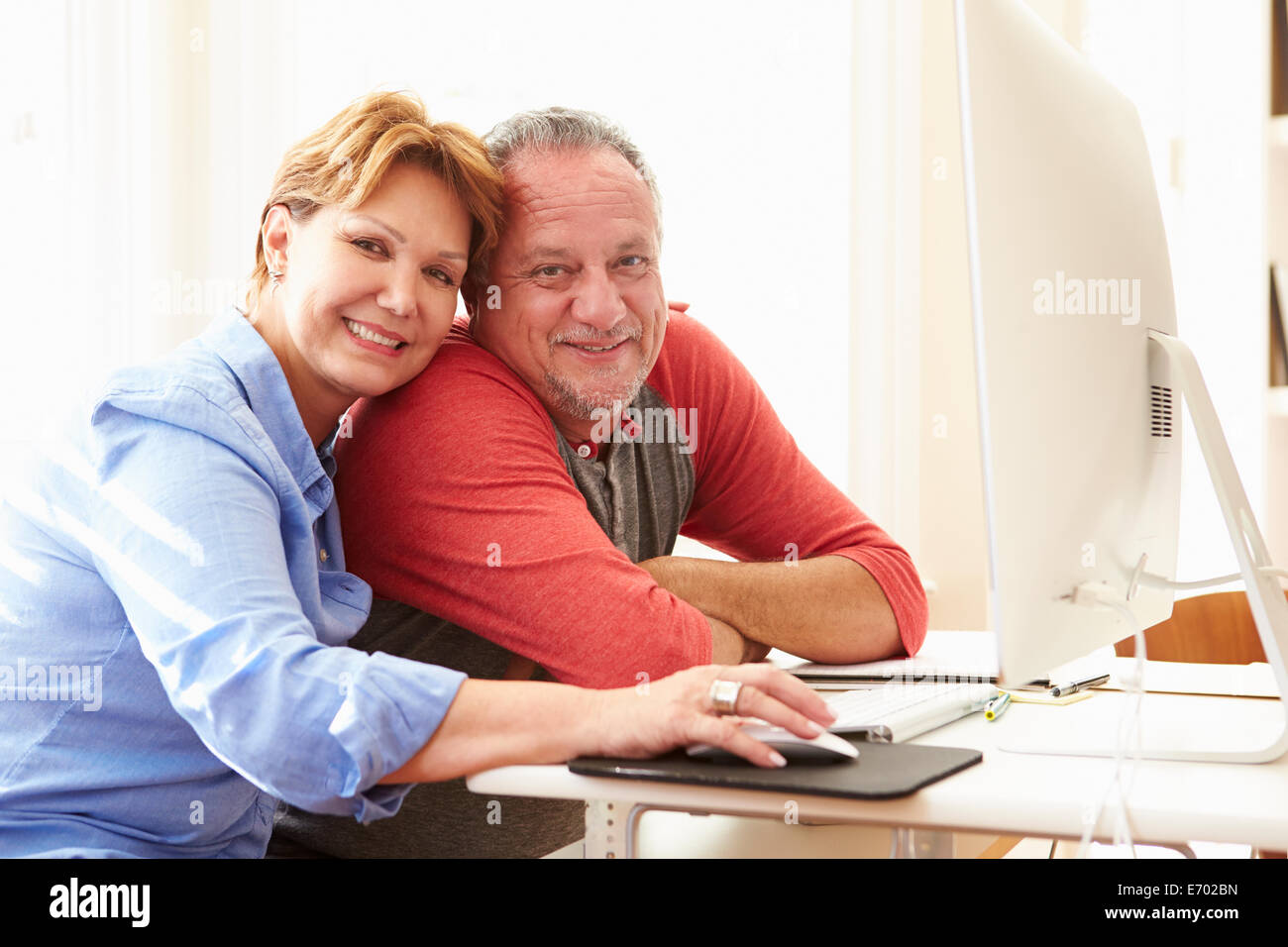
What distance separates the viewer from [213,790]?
115 cm

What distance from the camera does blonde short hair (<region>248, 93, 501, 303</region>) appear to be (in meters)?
1.26

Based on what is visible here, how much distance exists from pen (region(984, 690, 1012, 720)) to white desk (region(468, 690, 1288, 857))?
0.11 meters

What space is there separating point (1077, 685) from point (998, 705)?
0.19 meters

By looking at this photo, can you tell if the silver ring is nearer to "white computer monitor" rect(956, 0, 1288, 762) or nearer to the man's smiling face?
"white computer monitor" rect(956, 0, 1288, 762)

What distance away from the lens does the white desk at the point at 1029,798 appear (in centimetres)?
83

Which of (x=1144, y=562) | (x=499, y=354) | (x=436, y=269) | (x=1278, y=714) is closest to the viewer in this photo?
(x=1144, y=562)

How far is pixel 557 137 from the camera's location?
1491 mm

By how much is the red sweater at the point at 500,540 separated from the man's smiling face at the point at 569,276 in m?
0.05

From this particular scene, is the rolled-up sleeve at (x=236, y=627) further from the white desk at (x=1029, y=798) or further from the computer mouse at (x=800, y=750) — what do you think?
the computer mouse at (x=800, y=750)

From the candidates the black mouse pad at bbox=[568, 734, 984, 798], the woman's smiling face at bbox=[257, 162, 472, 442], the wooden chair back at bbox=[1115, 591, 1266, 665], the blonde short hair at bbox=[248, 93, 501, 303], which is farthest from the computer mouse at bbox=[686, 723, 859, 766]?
the wooden chair back at bbox=[1115, 591, 1266, 665]
